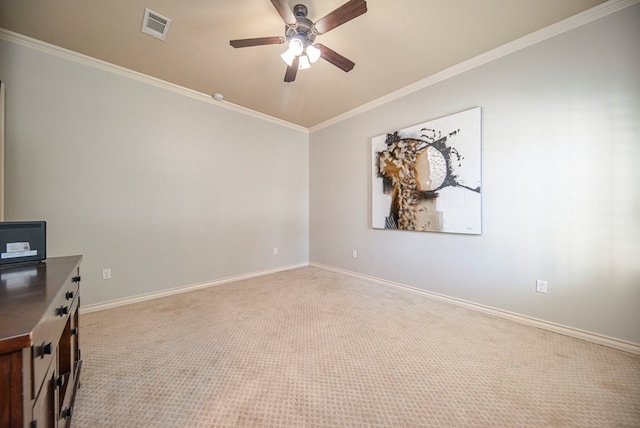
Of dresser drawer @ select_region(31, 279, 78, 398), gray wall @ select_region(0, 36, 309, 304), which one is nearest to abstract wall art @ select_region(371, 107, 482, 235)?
gray wall @ select_region(0, 36, 309, 304)

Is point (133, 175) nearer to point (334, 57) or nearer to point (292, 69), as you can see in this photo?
point (292, 69)

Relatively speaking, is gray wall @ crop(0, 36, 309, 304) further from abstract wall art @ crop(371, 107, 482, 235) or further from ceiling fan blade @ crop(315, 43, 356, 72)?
ceiling fan blade @ crop(315, 43, 356, 72)

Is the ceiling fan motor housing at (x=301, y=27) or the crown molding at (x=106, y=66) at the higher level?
the crown molding at (x=106, y=66)

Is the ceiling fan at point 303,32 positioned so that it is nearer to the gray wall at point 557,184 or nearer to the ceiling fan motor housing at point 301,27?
the ceiling fan motor housing at point 301,27

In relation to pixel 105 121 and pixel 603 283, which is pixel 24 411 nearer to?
pixel 105 121

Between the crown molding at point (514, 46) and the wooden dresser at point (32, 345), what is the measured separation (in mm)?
3679

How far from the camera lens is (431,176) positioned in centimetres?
296

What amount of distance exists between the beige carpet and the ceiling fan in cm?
244

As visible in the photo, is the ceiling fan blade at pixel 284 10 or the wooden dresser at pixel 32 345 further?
the ceiling fan blade at pixel 284 10

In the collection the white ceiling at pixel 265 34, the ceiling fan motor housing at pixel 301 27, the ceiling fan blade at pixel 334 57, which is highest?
the white ceiling at pixel 265 34

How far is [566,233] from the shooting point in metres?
2.16

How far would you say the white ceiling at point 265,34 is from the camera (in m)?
1.97

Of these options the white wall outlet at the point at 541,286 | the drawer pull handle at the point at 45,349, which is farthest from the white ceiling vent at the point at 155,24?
the white wall outlet at the point at 541,286

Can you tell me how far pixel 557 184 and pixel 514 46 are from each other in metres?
1.41
